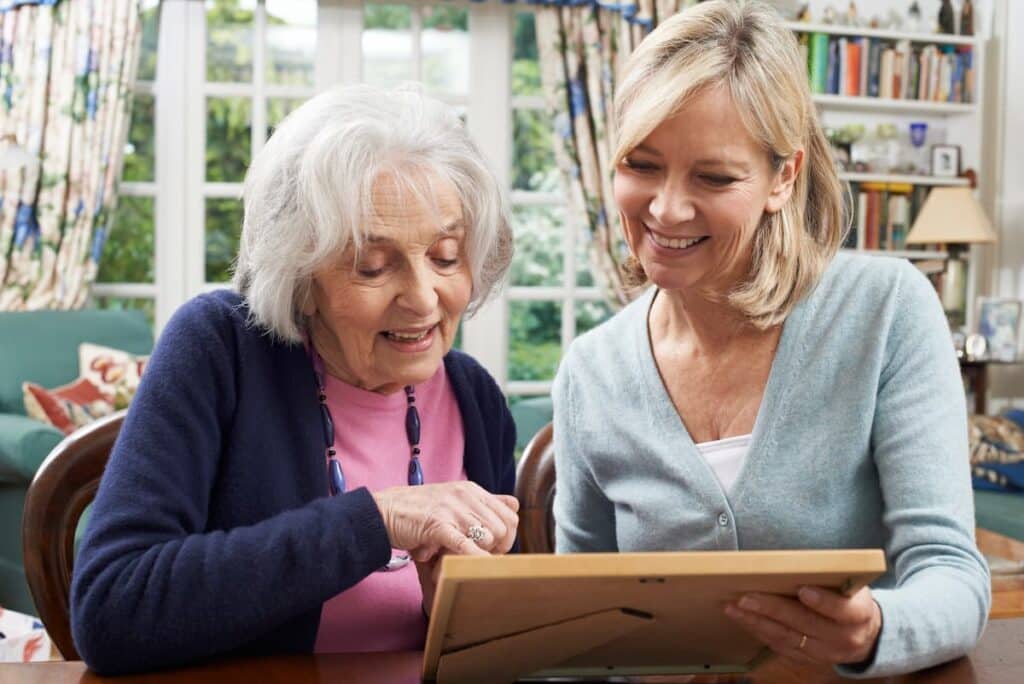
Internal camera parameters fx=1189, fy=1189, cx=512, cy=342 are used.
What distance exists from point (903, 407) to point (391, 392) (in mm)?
571

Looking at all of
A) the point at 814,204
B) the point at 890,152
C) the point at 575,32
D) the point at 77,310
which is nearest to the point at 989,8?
the point at 890,152

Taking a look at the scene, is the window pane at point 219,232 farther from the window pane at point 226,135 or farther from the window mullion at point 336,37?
the window mullion at point 336,37

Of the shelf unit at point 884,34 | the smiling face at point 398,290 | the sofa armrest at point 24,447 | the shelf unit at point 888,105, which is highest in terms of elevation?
the shelf unit at point 884,34

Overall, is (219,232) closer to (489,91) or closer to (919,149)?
(489,91)

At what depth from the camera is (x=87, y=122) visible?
15.3 feet

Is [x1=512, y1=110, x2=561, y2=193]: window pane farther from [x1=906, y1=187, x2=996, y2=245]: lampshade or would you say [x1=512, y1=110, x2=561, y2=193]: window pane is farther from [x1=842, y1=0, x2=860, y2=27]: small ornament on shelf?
[x1=906, y1=187, x2=996, y2=245]: lampshade

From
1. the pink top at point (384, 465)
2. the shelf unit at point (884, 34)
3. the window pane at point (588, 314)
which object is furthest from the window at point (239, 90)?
the pink top at point (384, 465)

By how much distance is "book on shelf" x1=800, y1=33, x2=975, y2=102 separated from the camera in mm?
5254

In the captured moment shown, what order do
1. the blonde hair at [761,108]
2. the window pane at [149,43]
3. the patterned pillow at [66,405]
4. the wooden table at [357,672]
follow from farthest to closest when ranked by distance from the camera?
1. the window pane at [149,43]
2. the patterned pillow at [66,405]
3. the blonde hair at [761,108]
4. the wooden table at [357,672]

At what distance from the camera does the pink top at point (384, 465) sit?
1.26m

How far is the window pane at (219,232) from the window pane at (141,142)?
0.28m

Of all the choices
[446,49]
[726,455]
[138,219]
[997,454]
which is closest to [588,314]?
[446,49]

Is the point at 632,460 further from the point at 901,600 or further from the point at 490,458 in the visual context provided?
the point at 901,600

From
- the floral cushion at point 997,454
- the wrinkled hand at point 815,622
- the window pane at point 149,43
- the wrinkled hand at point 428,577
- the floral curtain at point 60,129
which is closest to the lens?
the wrinkled hand at point 815,622
